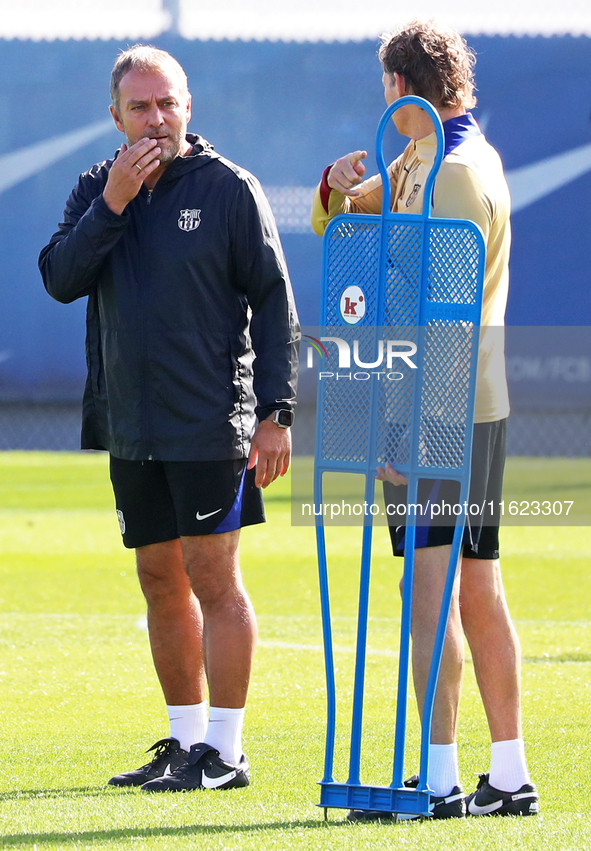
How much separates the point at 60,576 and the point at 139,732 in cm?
450

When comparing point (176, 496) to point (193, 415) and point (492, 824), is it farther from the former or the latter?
point (492, 824)

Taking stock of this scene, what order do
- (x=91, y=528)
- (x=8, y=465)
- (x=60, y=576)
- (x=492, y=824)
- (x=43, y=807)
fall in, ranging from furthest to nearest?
(x=8, y=465) < (x=91, y=528) < (x=60, y=576) < (x=43, y=807) < (x=492, y=824)

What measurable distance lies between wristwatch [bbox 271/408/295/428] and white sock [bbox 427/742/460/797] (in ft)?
3.04

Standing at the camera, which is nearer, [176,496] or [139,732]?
[176,496]

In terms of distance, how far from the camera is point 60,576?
8.37 meters

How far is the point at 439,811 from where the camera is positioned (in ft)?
9.46

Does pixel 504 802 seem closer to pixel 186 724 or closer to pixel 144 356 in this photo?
pixel 186 724

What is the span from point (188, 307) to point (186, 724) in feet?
3.93

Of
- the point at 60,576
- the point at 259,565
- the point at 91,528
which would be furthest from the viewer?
the point at 91,528

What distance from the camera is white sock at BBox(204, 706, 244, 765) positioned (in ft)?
10.9

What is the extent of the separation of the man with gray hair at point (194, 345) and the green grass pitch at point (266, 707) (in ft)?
1.07

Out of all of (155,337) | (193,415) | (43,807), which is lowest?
(43,807)

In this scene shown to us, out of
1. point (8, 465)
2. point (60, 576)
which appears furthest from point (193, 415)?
point (8, 465)

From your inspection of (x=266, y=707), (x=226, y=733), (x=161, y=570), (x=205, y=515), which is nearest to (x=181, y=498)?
(x=205, y=515)
